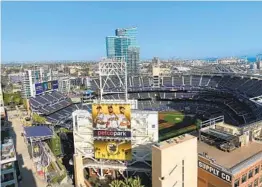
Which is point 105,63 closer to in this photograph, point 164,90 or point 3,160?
point 3,160

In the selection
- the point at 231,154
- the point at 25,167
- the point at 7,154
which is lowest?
the point at 25,167

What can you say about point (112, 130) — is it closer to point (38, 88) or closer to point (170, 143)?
point (170, 143)

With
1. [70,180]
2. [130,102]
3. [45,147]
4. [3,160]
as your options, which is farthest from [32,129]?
[130,102]

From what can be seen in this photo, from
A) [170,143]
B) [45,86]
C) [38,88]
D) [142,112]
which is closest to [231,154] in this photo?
[170,143]

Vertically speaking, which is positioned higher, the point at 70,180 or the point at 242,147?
the point at 242,147

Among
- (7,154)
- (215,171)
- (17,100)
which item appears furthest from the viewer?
(17,100)

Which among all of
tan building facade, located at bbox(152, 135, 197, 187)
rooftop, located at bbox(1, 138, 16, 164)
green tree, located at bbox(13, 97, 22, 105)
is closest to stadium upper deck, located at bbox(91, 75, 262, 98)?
green tree, located at bbox(13, 97, 22, 105)
